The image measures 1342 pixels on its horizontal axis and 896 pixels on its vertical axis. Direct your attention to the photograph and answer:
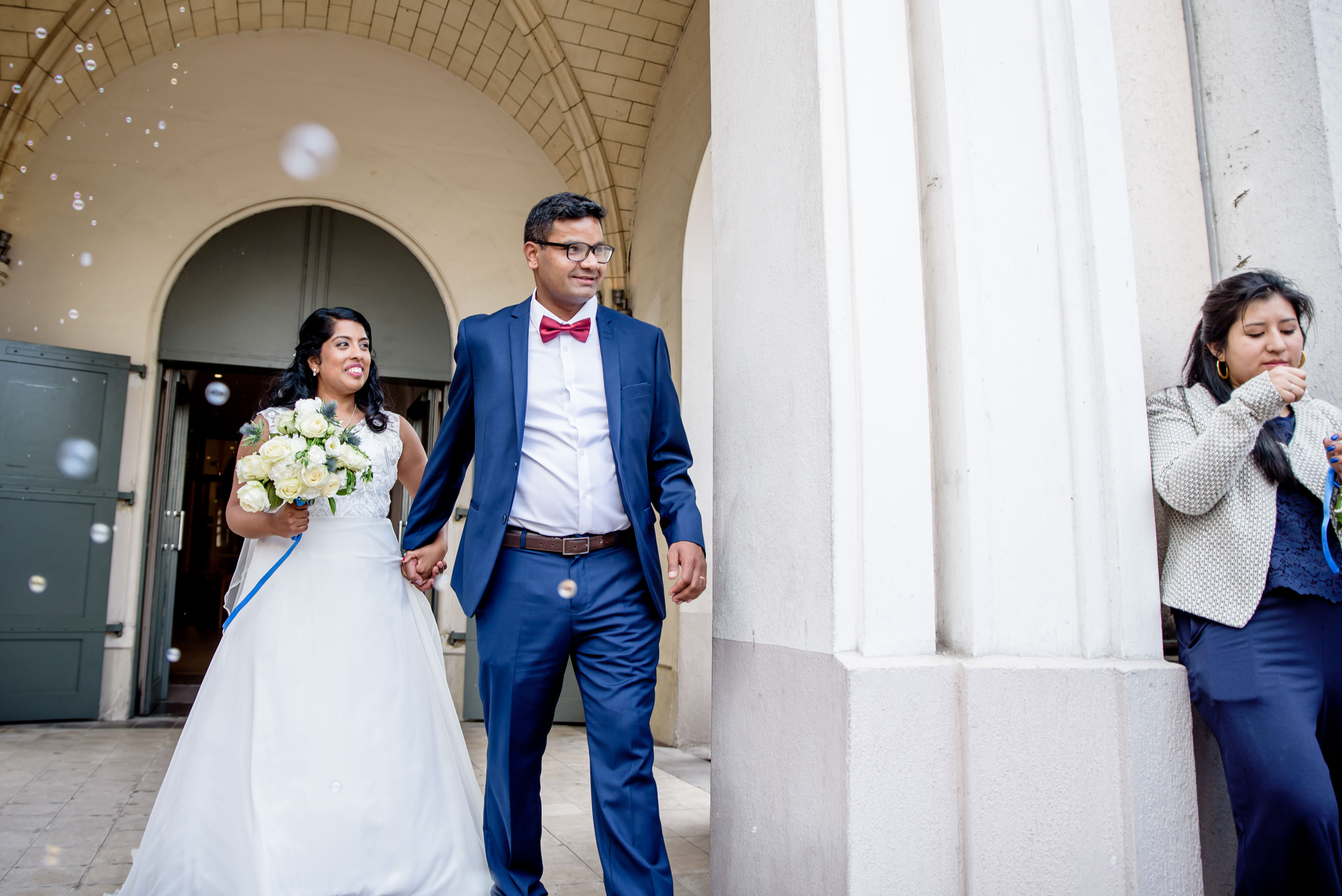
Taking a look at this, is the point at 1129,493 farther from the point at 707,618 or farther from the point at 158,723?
the point at 158,723

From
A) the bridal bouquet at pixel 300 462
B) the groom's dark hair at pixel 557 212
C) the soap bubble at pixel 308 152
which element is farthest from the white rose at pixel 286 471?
the soap bubble at pixel 308 152

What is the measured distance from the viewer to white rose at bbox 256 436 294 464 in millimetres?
2920

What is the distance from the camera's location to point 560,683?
2619 mm

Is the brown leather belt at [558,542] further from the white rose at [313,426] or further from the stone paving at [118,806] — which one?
the stone paving at [118,806]

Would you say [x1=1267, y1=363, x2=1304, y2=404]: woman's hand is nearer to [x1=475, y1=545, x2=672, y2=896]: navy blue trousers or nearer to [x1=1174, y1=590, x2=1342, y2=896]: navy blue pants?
[x1=1174, y1=590, x2=1342, y2=896]: navy blue pants

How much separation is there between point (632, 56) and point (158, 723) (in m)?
6.37

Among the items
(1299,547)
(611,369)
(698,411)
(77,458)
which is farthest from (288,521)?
(77,458)

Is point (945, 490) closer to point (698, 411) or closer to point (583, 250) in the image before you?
point (583, 250)

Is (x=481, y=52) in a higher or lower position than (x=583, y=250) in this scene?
higher

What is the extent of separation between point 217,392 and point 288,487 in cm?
924

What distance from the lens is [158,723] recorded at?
696 centimetres

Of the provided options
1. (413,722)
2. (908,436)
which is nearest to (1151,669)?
(908,436)

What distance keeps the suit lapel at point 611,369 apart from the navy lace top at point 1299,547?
165 centimetres

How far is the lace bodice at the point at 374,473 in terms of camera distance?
3289 mm
